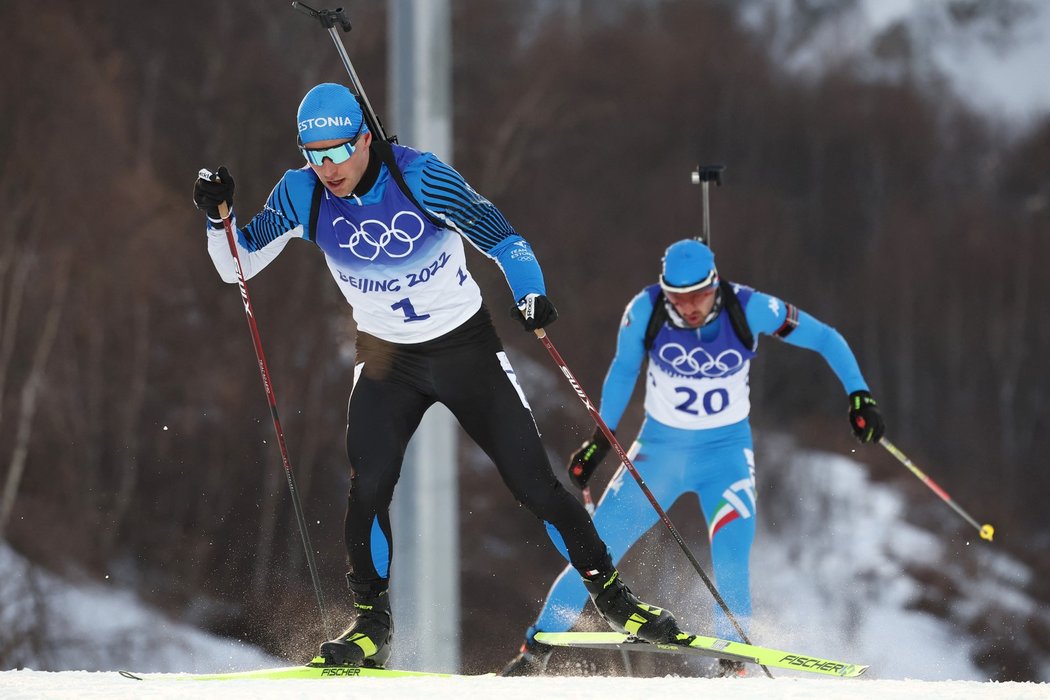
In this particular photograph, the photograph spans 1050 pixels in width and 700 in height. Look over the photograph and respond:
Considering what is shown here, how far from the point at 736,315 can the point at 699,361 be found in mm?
209

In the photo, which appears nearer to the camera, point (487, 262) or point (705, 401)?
point (705, 401)

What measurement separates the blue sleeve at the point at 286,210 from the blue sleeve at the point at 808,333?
5.92ft

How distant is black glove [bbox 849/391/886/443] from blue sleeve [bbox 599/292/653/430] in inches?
30.0

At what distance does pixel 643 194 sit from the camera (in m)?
17.6

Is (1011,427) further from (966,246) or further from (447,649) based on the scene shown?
(447,649)

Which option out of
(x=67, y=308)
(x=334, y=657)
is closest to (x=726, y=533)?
(x=334, y=657)

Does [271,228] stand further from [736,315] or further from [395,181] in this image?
[736,315]

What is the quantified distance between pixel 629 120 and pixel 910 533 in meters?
6.65

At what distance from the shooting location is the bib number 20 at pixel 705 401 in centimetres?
465

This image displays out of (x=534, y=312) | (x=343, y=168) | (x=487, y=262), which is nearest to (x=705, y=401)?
(x=534, y=312)

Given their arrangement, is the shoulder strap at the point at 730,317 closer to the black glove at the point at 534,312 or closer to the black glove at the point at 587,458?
the black glove at the point at 587,458

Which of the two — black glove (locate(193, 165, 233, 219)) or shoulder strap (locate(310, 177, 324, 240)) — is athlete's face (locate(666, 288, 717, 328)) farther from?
black glove (locate(193, 165, 233, 219))

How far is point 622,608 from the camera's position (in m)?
3.61

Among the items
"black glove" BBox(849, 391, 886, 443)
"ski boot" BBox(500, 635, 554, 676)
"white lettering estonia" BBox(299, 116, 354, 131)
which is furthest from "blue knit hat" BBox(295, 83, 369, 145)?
"black glove" BBox(849, 391, 886, 443)
